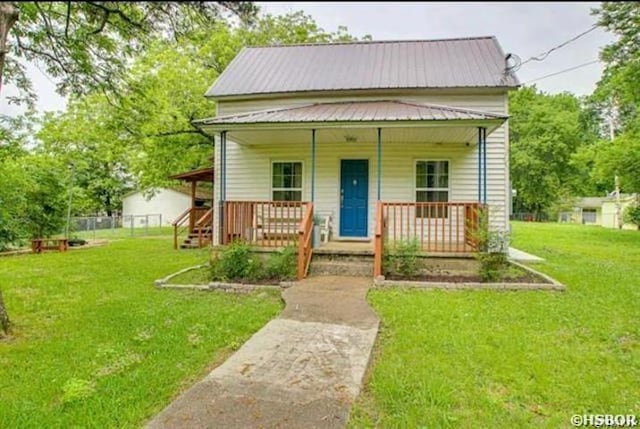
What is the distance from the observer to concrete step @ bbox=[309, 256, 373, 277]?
808 centimetres

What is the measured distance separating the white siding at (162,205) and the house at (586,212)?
37.2 meters

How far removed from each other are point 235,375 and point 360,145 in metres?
7.72

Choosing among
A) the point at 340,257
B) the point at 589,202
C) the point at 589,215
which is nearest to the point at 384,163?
the point at 340,257

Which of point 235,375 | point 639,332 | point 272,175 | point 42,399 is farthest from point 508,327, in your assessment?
point 272,175

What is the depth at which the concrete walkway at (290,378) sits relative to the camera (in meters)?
2.96

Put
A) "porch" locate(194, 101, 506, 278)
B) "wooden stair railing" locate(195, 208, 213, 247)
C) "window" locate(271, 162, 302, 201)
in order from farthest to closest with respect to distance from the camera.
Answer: "wooden stair railing" locate(195, 208, 213, 247)
"window" locate(271, 162, 302, 201)
"porch" locate(194, 101, 506, 278)

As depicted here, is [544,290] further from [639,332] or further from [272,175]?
[272,175]

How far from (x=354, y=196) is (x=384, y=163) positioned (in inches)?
44.2

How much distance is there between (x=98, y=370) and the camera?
12.9 ft

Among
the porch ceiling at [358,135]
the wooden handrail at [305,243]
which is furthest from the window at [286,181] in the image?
the wooden handrail at [305,243]

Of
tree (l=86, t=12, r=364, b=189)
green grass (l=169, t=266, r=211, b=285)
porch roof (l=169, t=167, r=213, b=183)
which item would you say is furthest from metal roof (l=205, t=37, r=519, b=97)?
green grass (l=169, t=266, r=211, b=285)

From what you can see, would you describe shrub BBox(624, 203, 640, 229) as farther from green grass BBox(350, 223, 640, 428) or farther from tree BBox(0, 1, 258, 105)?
tree BBox(0, 1, 258, 105)

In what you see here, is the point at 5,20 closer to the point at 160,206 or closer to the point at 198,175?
the point at 198,175

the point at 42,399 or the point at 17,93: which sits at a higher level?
the point at 17,93
